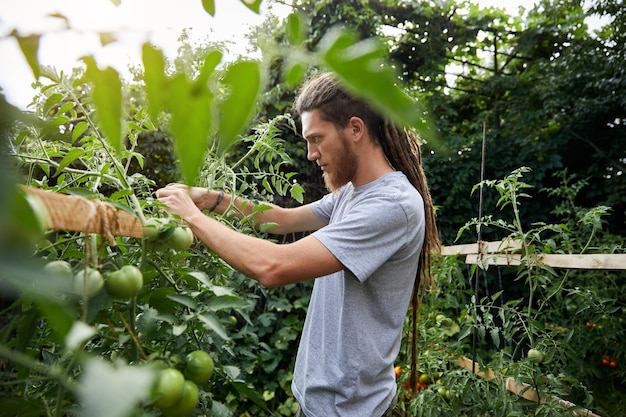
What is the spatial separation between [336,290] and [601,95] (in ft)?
13.9

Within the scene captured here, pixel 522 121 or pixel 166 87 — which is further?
pixel 522 121

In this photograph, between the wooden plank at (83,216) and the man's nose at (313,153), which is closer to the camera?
the wooden plank at (83,216)

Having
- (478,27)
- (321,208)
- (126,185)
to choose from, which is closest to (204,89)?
(126,185)

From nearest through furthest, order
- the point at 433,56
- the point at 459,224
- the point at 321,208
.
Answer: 1. the point at 321,208
2. the point at 459,224
3. the point at 433,56

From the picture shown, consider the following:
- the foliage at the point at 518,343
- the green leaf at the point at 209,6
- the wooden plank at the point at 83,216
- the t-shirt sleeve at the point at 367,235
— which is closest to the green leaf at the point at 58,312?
the wooden plank at the point at 83,216

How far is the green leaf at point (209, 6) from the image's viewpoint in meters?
0.34

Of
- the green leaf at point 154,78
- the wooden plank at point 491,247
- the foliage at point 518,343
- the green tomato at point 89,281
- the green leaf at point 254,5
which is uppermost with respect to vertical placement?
the green leaf at point 254,5

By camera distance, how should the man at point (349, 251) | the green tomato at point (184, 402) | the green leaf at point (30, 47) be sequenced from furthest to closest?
the man at point (349, 251) < the green tomato at point (184, 402) < the green leaf at point (30, 47)

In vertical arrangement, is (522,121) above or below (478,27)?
below

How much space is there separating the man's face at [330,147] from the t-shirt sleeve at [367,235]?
0.71 ft

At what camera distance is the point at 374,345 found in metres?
1.30

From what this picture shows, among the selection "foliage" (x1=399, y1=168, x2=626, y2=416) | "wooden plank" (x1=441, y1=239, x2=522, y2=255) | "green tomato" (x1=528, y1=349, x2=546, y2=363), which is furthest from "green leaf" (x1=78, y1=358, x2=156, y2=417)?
"wooden plank" (x1=441, y1=239, x2=522, y2=255)

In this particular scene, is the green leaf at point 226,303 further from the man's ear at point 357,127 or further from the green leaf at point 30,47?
the man's ear at point 357,127

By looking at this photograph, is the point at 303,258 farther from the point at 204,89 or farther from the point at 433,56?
the point at 433,56
